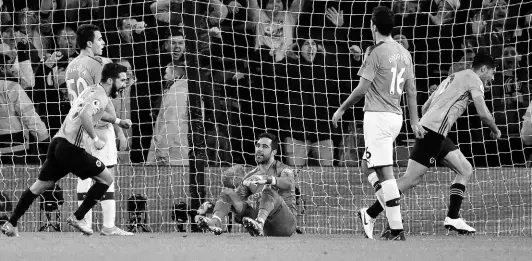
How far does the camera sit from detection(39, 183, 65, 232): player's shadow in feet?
39.8

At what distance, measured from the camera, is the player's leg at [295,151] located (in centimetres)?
1266

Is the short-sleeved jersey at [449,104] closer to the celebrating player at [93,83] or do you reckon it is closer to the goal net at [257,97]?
the goal net at [257,97]

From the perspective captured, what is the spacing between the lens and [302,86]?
12.7 meters

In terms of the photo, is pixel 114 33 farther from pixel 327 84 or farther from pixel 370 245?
pixel 370 245

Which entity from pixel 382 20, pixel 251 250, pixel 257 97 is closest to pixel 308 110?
pixel 257 97

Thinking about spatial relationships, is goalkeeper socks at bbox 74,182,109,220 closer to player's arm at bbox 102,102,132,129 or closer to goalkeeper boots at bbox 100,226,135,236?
player's arm at bbox 102,102,132,129

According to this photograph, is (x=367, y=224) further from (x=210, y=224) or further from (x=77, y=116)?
(x=77, y=116)

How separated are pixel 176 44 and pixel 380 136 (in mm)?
3949

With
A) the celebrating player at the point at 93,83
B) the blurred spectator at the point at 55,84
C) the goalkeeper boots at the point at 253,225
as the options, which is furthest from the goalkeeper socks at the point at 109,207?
the blurred spectator at the point at 55,84

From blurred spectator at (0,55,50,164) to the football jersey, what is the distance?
2.05m

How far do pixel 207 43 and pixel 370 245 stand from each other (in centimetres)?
453

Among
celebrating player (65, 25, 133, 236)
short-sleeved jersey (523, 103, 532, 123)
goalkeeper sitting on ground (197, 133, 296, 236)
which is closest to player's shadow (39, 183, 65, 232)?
celebrating player (65, 25, 133, 236)

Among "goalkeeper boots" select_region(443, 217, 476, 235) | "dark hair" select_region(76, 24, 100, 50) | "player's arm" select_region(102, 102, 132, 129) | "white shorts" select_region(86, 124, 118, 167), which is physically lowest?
"goalkeeper boots" select_region(443, 217, 476, 235)

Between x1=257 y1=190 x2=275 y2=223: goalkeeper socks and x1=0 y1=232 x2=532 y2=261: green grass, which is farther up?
x1=257 y1=190 x2=275 y2=223: goalkeeper socks
